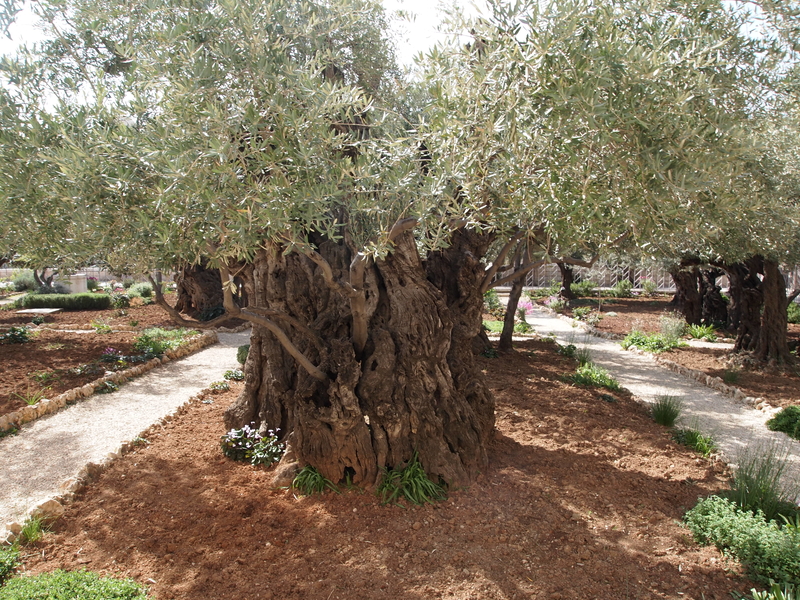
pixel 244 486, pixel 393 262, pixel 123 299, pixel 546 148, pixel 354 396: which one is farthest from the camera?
pixel 123 299

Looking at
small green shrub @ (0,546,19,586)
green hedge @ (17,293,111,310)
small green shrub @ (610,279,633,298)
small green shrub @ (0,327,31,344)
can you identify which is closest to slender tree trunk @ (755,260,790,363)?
small green shrub @ (0,546,19,586)

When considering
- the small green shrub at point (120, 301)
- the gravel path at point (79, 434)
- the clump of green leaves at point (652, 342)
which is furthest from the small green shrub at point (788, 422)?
the small green shrub at point (120, 301)

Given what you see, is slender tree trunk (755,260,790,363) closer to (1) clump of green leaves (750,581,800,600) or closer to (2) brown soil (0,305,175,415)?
(1) clump of green leaves (750,581,800,600)

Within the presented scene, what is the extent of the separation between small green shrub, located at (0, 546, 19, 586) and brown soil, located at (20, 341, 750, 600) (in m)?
0.09

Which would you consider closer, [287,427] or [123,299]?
[287,427]

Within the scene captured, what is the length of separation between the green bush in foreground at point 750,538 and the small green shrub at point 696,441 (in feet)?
5.03

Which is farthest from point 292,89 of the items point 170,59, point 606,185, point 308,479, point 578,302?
point 578,302

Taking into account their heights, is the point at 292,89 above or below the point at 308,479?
above

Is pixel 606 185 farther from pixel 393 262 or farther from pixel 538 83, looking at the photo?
pixel 393 262

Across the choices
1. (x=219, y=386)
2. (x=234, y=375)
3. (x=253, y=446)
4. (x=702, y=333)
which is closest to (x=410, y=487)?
(x=253, y=446)

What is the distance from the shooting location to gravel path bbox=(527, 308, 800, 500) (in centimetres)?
614

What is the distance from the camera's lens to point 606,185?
3055 millimetres

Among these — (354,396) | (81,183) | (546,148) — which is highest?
(546,148)

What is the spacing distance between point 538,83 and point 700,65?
0.86 meters
